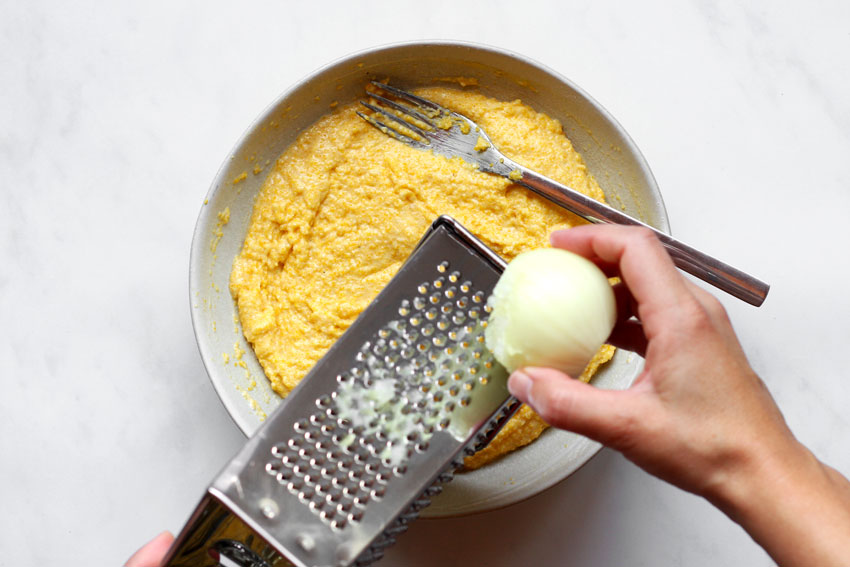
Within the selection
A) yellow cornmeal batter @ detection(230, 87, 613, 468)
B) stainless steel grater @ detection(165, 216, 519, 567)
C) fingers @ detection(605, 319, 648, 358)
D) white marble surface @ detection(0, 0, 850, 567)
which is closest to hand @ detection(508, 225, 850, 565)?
stainless steel grater @ detection(165, 216, 519, 567)

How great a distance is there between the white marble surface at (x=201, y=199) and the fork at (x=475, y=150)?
0.31 metres

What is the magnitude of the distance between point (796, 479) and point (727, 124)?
135 cm

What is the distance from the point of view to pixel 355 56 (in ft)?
7.04

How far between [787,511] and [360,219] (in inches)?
55.8

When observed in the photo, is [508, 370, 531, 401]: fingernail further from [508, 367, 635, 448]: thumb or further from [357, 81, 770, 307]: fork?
[357, 81, 770, 307]: fork

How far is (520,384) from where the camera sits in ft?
5.02

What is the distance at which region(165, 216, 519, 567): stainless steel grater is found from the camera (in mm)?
1649

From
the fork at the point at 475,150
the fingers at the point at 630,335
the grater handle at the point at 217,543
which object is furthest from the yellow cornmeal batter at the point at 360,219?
the grater handle at the point at 217,543

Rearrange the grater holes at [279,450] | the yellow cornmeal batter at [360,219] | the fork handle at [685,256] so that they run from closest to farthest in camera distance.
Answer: the grater holes at [279,450]
the fork handle at [685,256]
the yellow cornmeal batter at [360,219]

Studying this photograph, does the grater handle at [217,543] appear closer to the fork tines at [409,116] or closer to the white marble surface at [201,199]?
the white marble surface at [201,199]

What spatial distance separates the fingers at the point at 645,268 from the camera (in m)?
1.51

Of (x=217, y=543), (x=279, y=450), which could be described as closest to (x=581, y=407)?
(x=279, y=450)

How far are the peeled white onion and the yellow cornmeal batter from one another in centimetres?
60

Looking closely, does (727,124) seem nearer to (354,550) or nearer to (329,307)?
(329,307)
